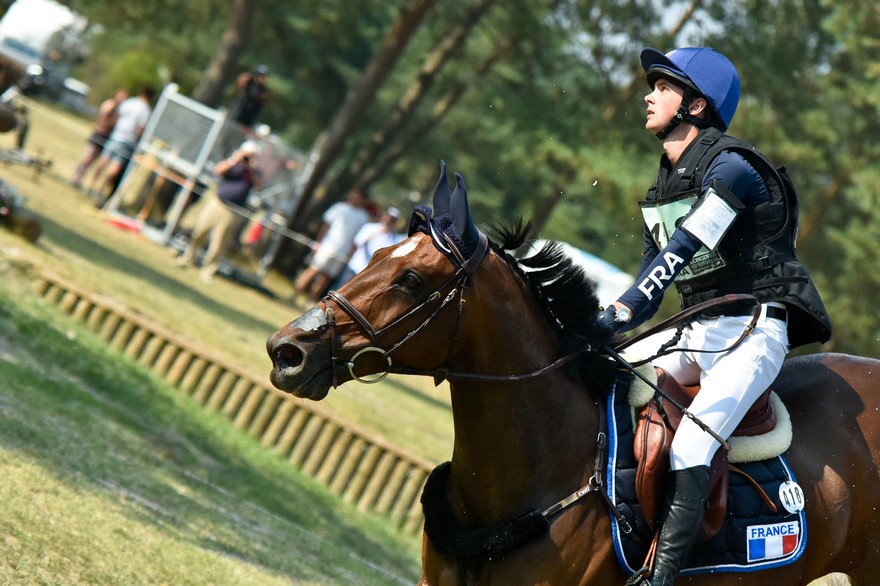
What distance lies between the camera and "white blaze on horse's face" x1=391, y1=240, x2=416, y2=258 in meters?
4.31

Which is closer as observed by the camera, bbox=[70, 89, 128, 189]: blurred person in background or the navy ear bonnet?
the navy ear bonnet

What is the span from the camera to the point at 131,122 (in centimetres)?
2039

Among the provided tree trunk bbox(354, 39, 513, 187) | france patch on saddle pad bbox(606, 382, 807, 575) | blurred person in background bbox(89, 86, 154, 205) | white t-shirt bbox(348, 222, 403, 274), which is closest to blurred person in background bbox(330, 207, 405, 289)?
white t-shirt bbox(348, 222, 403, 274)

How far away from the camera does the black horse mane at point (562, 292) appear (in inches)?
183

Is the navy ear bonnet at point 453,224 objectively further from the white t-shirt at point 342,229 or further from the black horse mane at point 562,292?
the white t-shirt at point 342,229

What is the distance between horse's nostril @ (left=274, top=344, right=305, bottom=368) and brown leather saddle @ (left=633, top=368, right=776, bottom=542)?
1.50 meters

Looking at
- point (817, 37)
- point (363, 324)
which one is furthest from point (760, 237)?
point (817, 37)

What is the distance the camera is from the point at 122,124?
20438 mm

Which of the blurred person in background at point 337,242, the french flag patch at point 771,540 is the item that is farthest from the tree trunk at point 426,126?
the french flag patch at point 771,540

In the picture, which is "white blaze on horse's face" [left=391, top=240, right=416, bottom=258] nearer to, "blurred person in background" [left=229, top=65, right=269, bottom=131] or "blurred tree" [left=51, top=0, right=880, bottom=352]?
"blurred tree" [left=51, top=0, right=880, bottom=352]

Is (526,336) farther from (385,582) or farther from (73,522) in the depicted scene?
(385,582)

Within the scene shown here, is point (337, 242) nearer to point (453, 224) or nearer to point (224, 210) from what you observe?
point (224, 210)

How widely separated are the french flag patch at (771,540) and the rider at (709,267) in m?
0.42

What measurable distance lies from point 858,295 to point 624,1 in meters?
10.5
